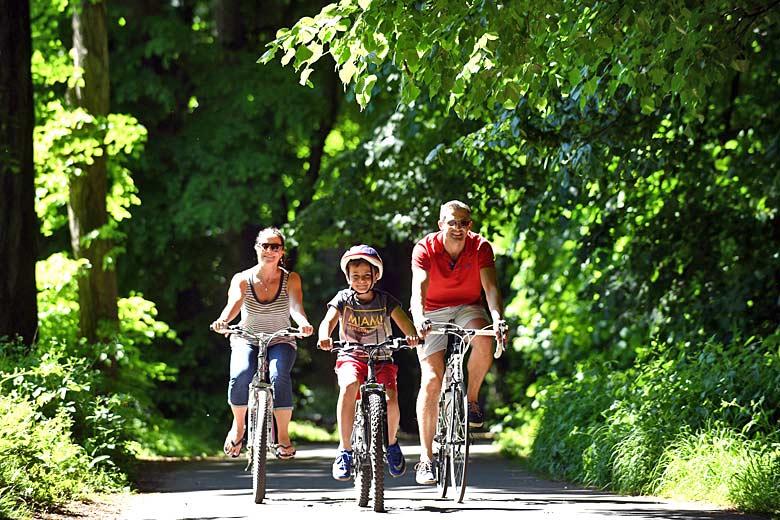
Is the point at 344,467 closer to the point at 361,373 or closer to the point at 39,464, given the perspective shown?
the point at 361,373

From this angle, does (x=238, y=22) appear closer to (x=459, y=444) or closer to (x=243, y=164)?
(x=243, y=164)

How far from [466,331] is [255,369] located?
1969mm

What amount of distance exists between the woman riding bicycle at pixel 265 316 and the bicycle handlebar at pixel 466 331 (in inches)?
48.7

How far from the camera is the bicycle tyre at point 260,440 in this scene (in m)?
10.6

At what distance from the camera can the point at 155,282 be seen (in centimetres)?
2711

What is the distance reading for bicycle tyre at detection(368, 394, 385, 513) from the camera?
9797 mm

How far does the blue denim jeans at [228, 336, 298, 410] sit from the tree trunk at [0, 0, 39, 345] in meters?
4.10

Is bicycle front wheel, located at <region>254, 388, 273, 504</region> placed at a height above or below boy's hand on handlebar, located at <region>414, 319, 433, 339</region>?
below

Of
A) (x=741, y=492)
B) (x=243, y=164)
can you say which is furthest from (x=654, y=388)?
(x=243, y=164)

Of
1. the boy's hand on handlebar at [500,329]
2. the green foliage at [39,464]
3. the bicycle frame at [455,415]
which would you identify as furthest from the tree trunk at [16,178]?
the boy's hand on handlebar at [500,329]

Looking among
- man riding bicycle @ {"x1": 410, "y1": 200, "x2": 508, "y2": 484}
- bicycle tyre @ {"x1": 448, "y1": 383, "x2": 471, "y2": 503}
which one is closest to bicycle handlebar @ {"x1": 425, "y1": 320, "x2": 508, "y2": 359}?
man riding bicycle @ {"x1": 410, "y1": 200, "x2": 508, "y2": 484}

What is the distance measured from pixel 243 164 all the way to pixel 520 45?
54.1ft

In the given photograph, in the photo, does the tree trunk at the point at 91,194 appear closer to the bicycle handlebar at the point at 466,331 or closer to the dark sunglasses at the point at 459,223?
the dark sunglasses at the point at 459,223

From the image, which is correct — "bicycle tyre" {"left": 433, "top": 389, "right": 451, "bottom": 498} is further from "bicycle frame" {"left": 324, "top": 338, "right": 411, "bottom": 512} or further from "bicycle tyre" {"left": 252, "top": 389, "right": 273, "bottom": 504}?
"bicycle tyre" {"left": 252, "top": 389, "right": 273, "bottom": 504}
